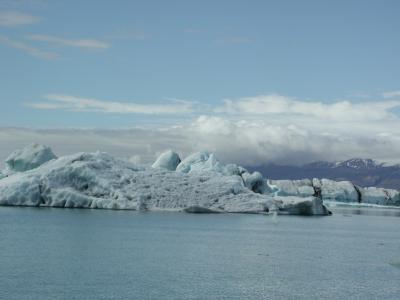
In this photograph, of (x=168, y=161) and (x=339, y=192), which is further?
(x=339, y=192)

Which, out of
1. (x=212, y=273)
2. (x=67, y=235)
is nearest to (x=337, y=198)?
(x=67, y=235)

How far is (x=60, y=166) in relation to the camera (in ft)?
215

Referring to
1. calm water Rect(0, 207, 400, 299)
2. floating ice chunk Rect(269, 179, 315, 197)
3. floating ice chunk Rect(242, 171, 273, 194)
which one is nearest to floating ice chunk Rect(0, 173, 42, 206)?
calm water Rect(0, 207, 400, 299)

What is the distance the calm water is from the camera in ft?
82.1

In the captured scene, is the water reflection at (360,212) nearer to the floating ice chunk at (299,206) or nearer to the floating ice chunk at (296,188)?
the floating ice chunk at (299,206)

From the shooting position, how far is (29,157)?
255ft

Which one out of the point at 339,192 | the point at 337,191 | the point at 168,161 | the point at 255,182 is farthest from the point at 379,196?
the point at 168,161

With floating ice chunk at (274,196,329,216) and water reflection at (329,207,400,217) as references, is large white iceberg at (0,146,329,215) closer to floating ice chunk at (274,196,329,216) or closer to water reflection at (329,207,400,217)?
floating ice chunk at (274,196,329,216)

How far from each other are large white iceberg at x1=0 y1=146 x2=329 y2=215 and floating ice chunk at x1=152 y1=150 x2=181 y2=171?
18.9 m

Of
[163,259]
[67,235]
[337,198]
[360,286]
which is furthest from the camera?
[337,198]

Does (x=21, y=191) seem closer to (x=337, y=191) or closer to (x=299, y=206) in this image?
(x=299, y=206)

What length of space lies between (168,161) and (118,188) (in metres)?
24.0

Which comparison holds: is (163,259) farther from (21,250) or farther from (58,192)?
(58,192)

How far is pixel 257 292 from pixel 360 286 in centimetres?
501
